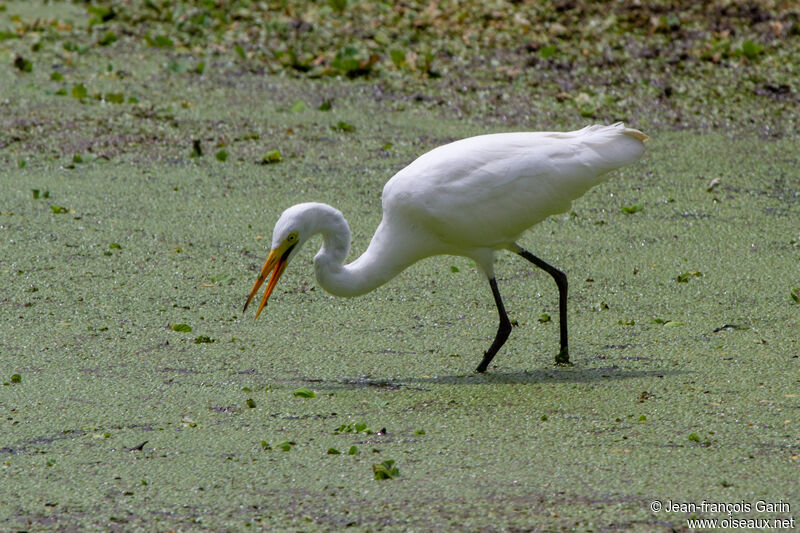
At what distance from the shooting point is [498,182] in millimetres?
3475

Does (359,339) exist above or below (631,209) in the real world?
below

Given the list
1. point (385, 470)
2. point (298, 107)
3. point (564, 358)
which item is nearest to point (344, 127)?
point (298, 107)

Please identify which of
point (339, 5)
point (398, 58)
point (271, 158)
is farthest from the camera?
point (339, 5)

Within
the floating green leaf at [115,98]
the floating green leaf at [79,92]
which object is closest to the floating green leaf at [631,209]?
the floating green leaf at [115,98]

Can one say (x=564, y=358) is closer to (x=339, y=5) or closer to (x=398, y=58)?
(x=398, y=58)

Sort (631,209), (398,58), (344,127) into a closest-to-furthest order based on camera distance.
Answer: (631,209) → (344,127) → (398,58)

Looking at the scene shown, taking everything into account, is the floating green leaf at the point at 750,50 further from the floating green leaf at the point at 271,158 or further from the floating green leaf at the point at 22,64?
the floating green leaf at the point at 22,64

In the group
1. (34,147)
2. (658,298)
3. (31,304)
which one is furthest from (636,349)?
(34,147)

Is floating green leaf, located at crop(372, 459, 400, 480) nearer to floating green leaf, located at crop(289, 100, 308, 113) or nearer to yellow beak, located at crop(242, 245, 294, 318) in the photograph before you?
yellow beak, located at crop(242, 245, 294, 318)

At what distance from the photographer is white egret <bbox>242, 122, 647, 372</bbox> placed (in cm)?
342

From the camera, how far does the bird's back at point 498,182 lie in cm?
342

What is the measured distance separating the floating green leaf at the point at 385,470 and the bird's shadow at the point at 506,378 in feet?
2.27

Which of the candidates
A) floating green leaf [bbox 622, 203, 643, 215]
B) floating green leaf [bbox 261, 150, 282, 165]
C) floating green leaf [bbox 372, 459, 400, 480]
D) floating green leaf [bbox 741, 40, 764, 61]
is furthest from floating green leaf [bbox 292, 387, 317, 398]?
floating green leaf [bbox 741, 40, 764, 61]

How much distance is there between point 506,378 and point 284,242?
84cm
